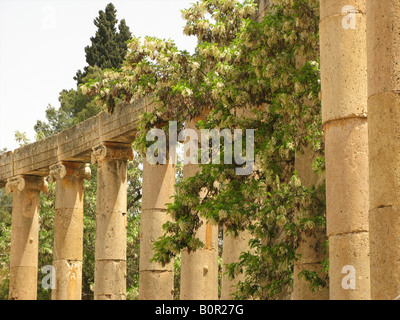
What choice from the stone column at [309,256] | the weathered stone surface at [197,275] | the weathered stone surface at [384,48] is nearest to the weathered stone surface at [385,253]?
the weathered stone surface at [384,48]

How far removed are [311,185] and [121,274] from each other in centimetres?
2207

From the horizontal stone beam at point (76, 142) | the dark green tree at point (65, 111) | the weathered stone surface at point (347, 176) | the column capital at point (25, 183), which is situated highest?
the dark green tree at point (65, 111)

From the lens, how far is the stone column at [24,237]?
6159 centimetres

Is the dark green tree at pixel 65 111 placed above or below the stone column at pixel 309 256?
above

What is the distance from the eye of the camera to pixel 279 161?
3728cm

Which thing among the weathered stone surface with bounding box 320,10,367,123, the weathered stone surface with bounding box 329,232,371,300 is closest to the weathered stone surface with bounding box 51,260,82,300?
the weathered stone surface with bounding box 329,232,371,300

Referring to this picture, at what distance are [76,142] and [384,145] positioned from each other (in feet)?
127

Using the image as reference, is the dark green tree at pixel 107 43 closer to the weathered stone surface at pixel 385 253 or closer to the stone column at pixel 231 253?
the stone column at pixel 231 253

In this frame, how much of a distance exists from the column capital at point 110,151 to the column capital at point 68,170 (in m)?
4.60

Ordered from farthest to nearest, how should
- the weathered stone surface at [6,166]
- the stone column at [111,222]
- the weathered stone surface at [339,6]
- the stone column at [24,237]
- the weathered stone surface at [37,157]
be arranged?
the weathered stone surface at [6,166] → the weathered stone surface at [37,157] → the stone column at [24,237] → the stone column at [111,222] → the weathered stone surface at [339,6]

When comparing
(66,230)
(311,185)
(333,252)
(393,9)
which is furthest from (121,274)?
(393,9)

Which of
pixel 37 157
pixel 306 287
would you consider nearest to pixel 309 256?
pixel 306 287
